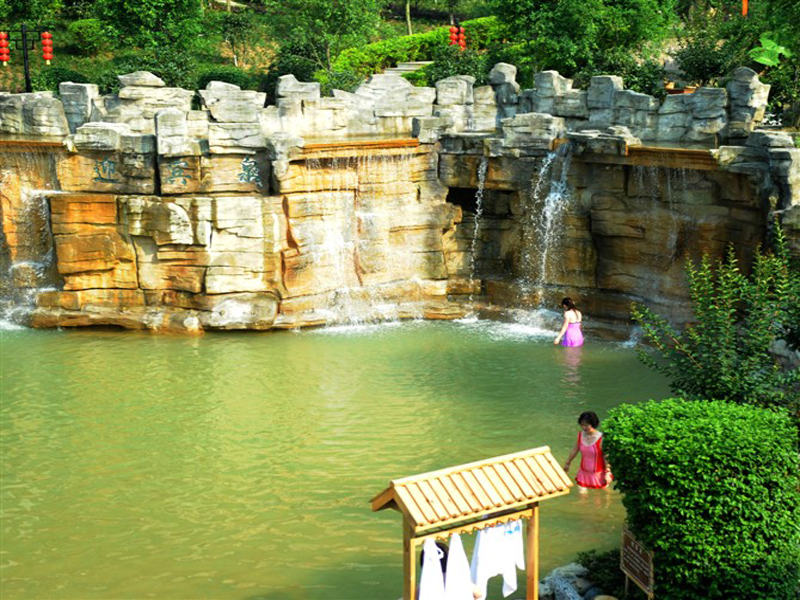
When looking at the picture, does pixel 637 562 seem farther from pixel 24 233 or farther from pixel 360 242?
pixel 24 233

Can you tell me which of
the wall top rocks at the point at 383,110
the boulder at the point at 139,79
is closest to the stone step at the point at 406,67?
the wall top rocks at the point at 383,110

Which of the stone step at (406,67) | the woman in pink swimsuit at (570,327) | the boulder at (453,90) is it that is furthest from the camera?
the stone step at (406,67)

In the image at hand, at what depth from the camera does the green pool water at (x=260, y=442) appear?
A: 1044 cm

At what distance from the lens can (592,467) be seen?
11.3 meters

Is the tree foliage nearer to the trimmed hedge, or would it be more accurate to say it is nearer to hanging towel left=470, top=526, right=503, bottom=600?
hanging towel left=470, top=526, right=503, bottom=600

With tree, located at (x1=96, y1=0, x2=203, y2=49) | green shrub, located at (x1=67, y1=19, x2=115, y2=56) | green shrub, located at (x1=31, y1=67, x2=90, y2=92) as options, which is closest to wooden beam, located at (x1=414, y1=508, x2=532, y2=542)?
green shrub, located at (x1=31, y1=67, x2=90, y2=92)

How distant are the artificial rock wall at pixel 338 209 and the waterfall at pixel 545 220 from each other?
36 millimetres

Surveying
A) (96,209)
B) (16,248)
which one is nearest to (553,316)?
(96,209)

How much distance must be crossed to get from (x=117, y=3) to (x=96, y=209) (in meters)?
10.7

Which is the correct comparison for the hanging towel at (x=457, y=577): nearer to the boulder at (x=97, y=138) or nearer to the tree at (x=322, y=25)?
the boulder at (x=97, y=138)

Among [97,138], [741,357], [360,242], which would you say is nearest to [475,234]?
[360,242]

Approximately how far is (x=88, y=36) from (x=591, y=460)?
24783mm

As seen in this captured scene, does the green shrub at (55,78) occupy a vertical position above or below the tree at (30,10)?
below

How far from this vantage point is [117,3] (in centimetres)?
2653
